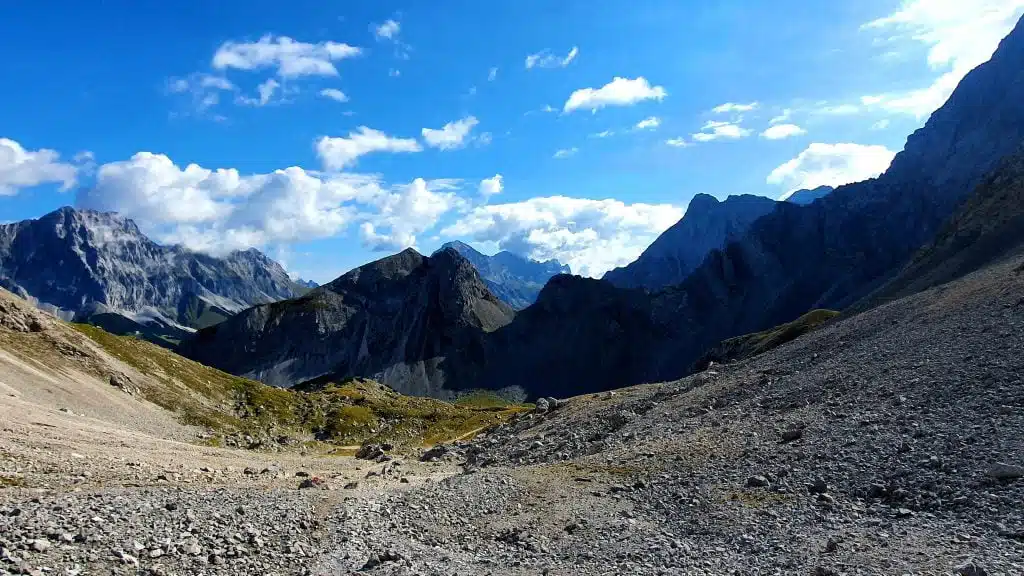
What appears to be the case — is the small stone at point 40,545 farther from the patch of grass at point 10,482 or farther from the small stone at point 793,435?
the small stone at point 793,435

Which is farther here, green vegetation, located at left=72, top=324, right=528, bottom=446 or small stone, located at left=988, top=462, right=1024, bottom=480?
green vegetation, located at left=72, top=324, right=528, bottom=446

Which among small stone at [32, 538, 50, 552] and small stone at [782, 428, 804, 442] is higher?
small stone at [32, 538, 50, 552]

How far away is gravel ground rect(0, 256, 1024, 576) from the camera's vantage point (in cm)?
1809

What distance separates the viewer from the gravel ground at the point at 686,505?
18.1m

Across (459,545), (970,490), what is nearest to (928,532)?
(970,490)

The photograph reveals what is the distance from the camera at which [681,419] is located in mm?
44750

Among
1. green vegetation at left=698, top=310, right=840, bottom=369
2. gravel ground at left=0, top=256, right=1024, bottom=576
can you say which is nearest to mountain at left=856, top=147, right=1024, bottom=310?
green vegetation at left=698, top=310, right=840, bottom=369

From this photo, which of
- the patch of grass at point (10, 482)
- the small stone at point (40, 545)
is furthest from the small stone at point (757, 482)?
the patch of grass at point (10, 482)

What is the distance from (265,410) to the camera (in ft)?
317

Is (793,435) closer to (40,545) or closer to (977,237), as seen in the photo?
(40,545)

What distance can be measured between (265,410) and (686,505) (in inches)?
3373

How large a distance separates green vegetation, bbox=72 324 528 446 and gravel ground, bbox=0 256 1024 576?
49.2 metres

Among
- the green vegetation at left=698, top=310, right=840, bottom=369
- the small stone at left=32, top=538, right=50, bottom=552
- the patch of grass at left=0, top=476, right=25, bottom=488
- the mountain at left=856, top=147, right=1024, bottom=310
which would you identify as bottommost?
the green vegetation at left=698, top=310, right=840, bottom=369

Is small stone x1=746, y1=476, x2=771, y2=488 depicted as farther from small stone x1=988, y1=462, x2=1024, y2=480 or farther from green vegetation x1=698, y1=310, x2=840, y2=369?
green vegetation x1=698, y1=310, x2=840, y2=369
